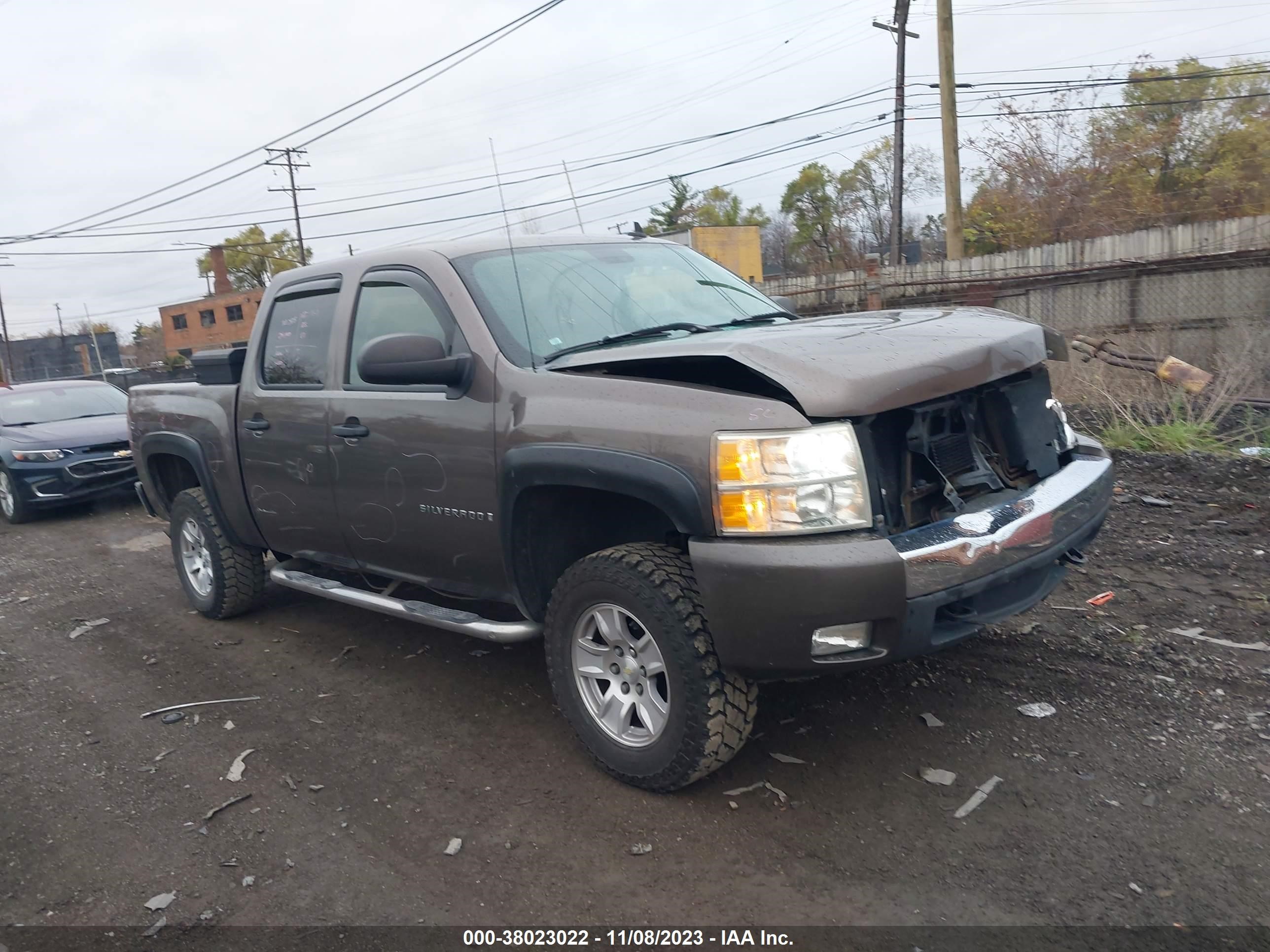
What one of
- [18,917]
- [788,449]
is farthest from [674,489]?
[18,917]

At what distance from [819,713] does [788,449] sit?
151 cm

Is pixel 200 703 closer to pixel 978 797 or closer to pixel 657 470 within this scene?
pixel 657 470

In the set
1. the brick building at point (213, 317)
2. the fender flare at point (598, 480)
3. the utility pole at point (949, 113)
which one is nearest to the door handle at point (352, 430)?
the fender flare at point (598, 480)

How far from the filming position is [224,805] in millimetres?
3662

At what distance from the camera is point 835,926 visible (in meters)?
2.69

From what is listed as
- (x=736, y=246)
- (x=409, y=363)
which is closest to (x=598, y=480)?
(x=409, y=363)

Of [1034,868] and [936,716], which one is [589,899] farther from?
[936,716]

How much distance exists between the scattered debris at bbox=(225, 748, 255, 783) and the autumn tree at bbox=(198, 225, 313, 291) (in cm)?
5788

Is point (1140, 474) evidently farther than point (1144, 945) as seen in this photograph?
Yes

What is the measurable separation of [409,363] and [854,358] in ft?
5.47

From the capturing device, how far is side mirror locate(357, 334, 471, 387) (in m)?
3.68

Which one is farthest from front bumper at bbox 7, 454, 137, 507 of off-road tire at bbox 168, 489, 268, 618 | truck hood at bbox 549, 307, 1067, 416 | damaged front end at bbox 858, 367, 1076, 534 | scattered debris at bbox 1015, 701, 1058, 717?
scattered debris at bbox 1015, 701, 1058, 717

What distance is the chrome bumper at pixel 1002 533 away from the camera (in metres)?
2.98

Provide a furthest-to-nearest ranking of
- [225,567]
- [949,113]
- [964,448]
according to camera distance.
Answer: [949,113] < [225,567] < [964,448]
